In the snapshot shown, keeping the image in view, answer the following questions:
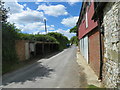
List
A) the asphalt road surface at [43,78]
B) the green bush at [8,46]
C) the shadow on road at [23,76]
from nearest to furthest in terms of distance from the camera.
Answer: the asphalt road surface at [43,78] → the shadow on road at [23,76] → the green bush at [8,46]

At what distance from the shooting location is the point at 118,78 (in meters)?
2.68

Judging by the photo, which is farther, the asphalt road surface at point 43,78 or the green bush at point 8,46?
the green bush at point 8,46

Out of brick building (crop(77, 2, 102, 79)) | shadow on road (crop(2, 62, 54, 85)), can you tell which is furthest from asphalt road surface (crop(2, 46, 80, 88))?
brick building (crop(77, 2, 102, 79))

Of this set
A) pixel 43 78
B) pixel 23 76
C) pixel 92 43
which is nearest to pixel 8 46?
pixel 23 76

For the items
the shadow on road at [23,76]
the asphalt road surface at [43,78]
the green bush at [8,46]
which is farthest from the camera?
the green bush at [8,46]

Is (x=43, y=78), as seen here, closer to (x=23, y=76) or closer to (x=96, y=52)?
(x=23, y=76)

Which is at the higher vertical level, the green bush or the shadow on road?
the green bush

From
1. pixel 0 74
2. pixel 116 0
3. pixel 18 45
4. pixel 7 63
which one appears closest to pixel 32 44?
pixel 18 45

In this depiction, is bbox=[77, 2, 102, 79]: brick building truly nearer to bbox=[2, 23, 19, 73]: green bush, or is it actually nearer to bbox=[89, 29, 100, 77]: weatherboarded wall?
bbox=[89, 29, 100, 77]: weatherboarded wall

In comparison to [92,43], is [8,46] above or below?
below

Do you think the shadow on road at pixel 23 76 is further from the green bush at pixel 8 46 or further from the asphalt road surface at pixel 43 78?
the green bush at pixel 8 46

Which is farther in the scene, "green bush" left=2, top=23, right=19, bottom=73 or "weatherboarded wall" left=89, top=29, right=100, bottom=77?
"green bush" left=2, top=23, right=19, bottom=73

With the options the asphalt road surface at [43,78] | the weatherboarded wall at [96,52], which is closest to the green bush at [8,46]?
the asphalt road surface at [43,78]

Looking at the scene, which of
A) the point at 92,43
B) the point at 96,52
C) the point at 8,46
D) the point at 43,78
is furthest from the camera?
the point at 8,46
